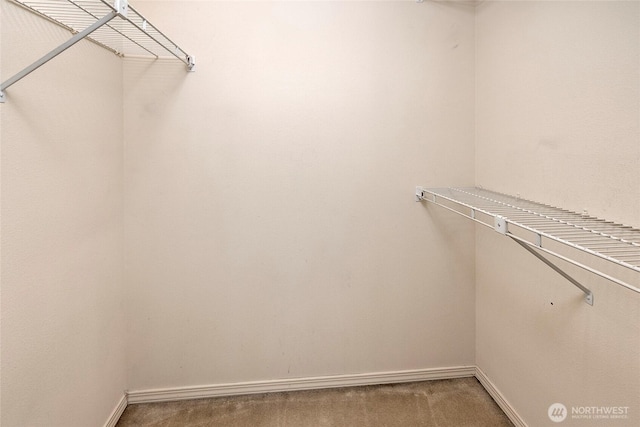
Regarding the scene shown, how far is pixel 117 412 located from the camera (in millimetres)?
1685

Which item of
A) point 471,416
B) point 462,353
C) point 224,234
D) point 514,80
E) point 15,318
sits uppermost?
point 514,80

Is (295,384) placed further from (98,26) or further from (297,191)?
(98,26)

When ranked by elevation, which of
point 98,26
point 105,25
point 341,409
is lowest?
point 341,409

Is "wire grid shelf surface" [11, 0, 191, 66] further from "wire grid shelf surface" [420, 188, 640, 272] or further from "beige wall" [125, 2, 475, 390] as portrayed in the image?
"wire grid shelf surface" [420, 188, 640, 272]

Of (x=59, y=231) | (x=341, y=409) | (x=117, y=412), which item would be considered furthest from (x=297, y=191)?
(x=117, y=412)

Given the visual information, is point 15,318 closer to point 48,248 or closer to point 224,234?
point 48,248

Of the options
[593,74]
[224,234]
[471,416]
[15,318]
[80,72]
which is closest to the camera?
[15,318]

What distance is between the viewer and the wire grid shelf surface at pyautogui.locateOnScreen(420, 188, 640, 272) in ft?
2.71

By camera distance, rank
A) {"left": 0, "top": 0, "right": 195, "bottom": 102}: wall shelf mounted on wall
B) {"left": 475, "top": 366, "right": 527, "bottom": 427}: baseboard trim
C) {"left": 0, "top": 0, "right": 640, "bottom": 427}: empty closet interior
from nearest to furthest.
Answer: {"left": 0, "top": 0, "right": 195, "bottom": 102}: wall shelf mounted on wall
{"left": 0, "top": 0, "right": 640, "bottom": 427}: empty closet interior
{"left": 475, "top": 366, "right": 527, "bottom": 427}: baseboard trim

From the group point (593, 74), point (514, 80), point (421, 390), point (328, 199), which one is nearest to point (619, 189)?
point (593, 74)

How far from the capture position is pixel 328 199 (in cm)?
187

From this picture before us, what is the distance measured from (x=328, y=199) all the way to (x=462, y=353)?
124cm

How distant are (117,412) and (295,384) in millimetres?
917

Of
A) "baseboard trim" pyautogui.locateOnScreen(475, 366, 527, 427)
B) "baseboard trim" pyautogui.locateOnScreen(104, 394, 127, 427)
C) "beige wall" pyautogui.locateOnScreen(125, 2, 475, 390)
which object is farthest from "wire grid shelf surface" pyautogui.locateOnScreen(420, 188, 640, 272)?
"baseboard trim" pyautogui.locateOnScreen(104, 394, 127, 427)
